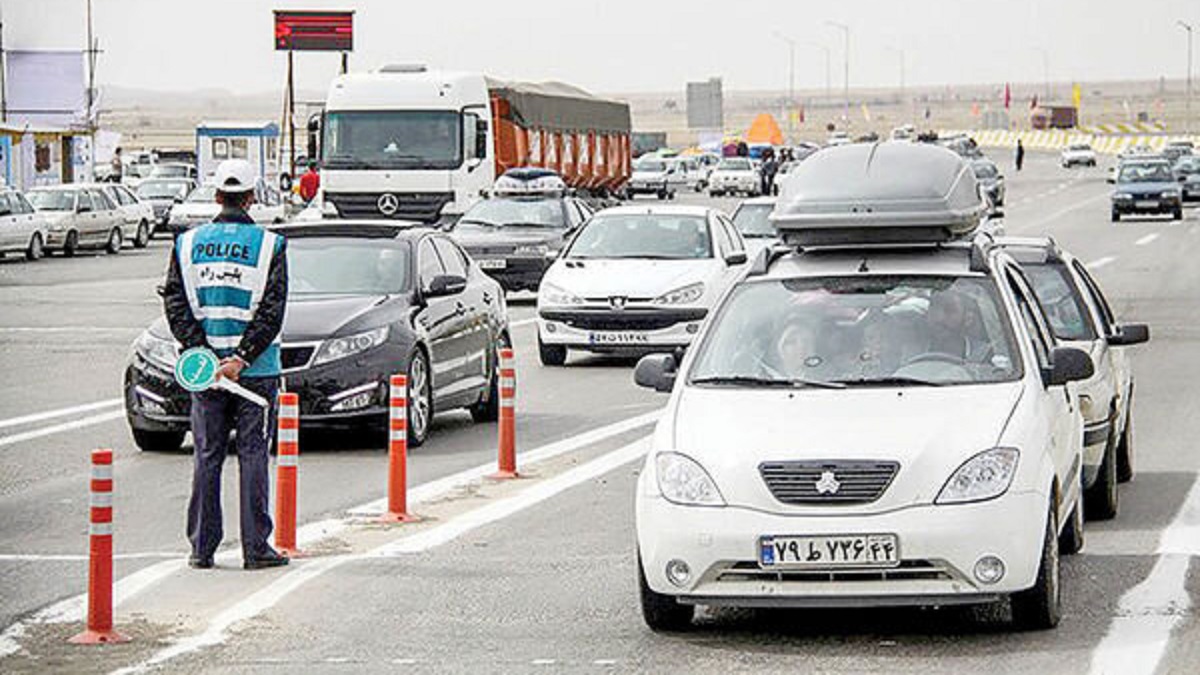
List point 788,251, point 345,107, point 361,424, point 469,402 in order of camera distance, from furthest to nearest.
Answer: point 345,107 → point 469,402 → point 361,424 → point 788,251

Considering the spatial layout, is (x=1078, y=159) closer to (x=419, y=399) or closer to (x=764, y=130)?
(x=764, y=130)

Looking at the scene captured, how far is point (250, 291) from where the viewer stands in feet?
38.2

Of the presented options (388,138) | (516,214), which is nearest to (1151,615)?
(516,214)

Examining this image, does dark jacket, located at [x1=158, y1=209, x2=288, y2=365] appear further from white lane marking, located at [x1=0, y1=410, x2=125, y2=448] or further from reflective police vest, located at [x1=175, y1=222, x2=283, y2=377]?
white lane marking, located at [x1=0, y1=410, x2=125, y2=448]

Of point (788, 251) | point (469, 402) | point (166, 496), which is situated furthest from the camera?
point (469, 402)

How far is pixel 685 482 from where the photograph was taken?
31.3ft

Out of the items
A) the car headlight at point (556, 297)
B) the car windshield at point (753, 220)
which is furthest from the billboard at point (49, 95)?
the car headlight at point (556, 297)

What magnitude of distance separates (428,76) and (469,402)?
22.2 meters

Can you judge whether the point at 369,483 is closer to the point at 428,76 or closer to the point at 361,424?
the point at 361,424

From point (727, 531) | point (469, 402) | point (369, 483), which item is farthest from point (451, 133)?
point (727, 531)

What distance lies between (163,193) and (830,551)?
60272mm

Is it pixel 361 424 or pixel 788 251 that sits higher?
pixel 788 251

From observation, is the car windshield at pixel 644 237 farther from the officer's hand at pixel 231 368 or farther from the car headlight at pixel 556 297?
the officer's hand at pixel 231 368

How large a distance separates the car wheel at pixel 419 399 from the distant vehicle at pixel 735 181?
74710 mm
